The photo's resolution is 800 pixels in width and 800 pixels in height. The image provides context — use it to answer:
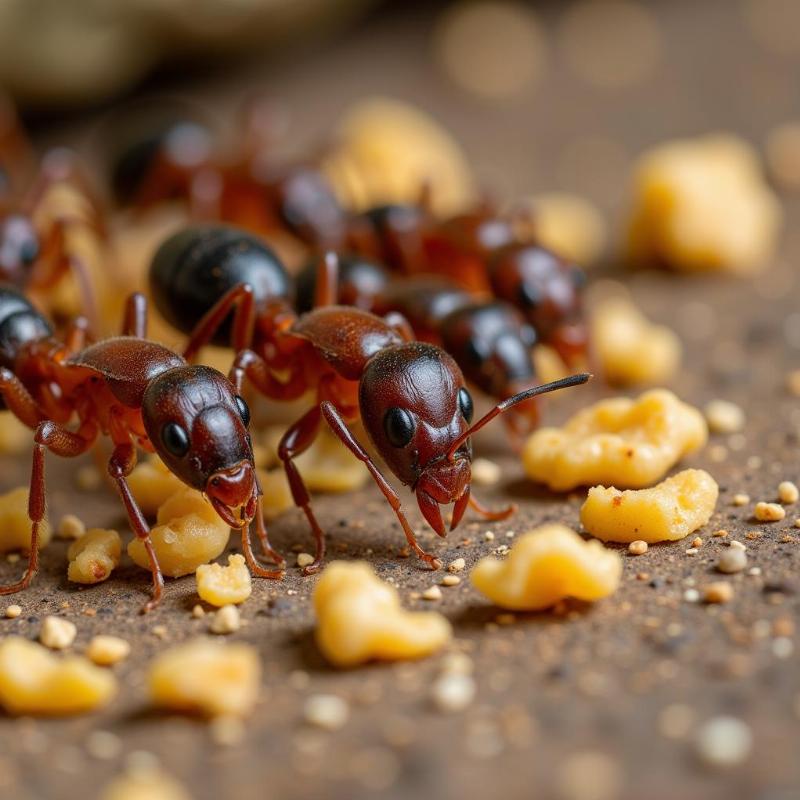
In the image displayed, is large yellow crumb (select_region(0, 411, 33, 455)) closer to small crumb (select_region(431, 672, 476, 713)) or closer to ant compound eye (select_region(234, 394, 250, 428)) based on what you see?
ant compound eye (select_region(234, 394, 250, 428))

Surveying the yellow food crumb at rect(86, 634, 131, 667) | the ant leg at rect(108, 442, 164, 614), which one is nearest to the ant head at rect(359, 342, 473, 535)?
the ant leg at rect(108, 442, 164, 614)

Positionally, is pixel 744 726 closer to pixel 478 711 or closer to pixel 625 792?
pixel 625 792

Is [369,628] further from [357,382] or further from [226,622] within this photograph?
[357,382]

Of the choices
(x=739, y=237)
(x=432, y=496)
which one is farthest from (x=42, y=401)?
(x=739, y=237)

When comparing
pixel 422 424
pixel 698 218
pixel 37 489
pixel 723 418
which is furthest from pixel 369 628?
pixel 698 218

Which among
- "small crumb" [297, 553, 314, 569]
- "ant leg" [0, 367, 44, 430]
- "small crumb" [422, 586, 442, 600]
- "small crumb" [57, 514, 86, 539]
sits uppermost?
"ant leg" [0, 367, 44, 430]
